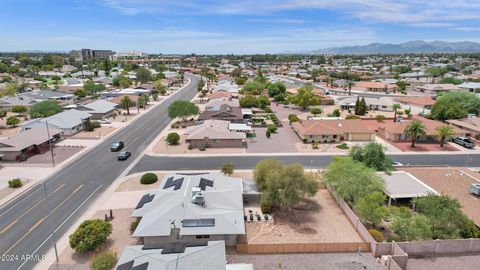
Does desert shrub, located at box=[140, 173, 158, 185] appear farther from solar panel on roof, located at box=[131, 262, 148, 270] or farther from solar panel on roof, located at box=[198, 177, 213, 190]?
solar panel on roof, located at box=[131, 262, 148, 270]

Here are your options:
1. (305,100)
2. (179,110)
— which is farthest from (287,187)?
(305,100)

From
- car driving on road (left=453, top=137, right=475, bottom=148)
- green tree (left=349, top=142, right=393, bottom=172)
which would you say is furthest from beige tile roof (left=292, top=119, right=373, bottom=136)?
green tree (left=349, top=142, right=393, bottom=172)

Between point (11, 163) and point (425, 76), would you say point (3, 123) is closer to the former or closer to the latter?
point (11, 163)

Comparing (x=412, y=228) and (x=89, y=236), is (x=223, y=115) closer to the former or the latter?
(x=89, y=236)

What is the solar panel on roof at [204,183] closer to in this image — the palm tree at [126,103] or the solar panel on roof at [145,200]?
the solar panel on roof at [145,200]

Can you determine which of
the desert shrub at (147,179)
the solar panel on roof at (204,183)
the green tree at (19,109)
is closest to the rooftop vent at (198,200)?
the solar panel on roof at (204,183)

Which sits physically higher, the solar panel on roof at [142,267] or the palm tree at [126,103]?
the palm tree at [126,103]
